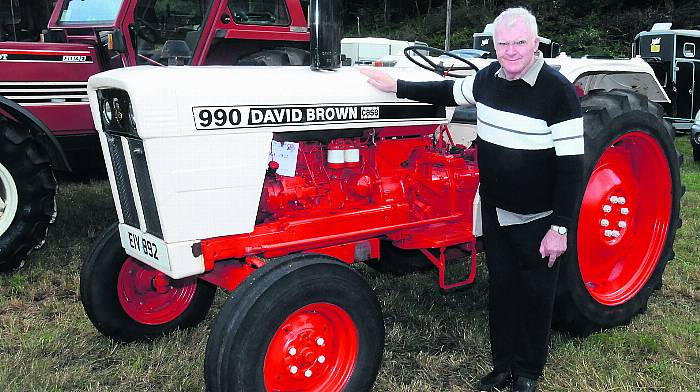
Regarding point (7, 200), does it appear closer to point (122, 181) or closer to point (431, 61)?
point (122, 181)

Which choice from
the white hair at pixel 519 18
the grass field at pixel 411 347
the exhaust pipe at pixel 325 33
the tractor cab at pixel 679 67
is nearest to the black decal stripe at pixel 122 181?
the grass field at pixel 411 347

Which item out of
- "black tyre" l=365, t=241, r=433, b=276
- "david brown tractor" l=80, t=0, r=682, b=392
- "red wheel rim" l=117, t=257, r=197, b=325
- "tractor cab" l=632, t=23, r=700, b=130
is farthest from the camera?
"tractor cab" l=632, t=23, r=700, b=130

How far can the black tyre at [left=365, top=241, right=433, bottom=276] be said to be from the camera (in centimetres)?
393

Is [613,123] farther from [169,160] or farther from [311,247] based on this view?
[169,160]

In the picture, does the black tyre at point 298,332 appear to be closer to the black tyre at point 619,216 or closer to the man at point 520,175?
the man at point 520,175

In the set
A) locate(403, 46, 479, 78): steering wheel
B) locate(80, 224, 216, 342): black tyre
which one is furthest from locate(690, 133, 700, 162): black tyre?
locate(80, 224, 216, 342): black tyre

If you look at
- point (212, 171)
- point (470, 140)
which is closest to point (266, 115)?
point (212, 171)

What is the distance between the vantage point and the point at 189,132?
243cm

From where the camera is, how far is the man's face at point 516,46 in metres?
2.41

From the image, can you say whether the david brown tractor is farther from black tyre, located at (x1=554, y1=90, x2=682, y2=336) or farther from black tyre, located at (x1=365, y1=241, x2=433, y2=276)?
black tyre, located at (x1=365, y1=241, x2=433, y2=276)

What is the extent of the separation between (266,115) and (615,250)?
2.05m

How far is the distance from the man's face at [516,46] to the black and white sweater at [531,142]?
8cm

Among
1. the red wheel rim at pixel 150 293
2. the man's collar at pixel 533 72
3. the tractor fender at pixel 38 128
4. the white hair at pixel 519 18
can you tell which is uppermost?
the white hair at pixel 519 18

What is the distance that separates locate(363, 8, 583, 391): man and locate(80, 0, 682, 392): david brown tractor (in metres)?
0.36
